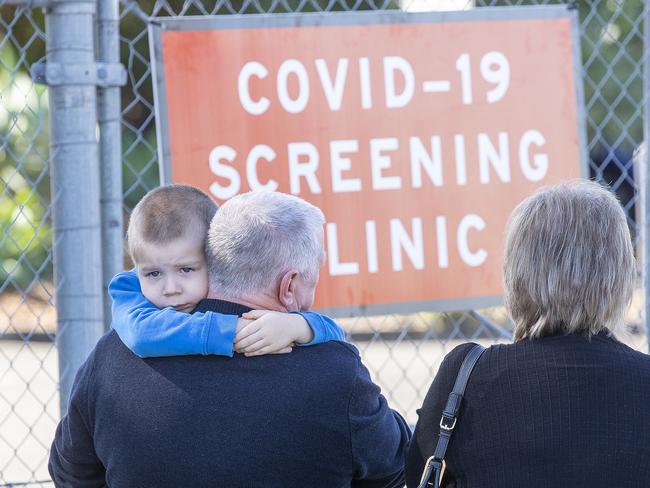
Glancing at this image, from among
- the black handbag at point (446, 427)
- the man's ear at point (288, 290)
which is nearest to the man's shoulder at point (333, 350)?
the man's ear at point (288, 290)

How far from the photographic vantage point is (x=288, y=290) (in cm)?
190

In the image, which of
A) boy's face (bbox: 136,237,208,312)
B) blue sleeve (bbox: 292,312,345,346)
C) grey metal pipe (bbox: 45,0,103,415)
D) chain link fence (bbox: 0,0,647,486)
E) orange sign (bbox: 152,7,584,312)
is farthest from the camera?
chain link fence (bbox: 0,0,647,486)

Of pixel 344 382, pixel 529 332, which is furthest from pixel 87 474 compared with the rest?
pixel 529 332

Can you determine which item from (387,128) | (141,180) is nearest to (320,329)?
(387,128)

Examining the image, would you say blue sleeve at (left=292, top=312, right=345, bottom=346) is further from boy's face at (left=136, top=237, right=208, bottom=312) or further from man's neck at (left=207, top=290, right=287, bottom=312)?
boy's face at (left=136, top=237, right=208, bottom=312)

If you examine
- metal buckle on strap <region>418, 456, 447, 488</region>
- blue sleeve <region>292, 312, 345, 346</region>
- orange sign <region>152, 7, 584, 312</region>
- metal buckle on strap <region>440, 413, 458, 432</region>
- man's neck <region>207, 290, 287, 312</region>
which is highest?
orange sign <region>152, 7, 584, 312</region>

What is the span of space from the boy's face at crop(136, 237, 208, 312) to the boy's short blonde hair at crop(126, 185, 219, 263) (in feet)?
0.05

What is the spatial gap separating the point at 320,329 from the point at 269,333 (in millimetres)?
136

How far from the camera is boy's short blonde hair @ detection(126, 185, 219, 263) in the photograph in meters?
2.10

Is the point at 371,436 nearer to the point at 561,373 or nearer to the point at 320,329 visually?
the point at 320,329

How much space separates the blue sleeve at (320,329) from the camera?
1867mm

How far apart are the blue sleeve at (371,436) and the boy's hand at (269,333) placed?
0.15 metres

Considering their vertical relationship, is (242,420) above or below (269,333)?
below

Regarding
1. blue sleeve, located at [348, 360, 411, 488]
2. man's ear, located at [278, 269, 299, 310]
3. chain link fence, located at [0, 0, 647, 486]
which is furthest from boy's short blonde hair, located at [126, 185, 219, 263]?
chain link fence, located at [0, 0, 647, 486]
